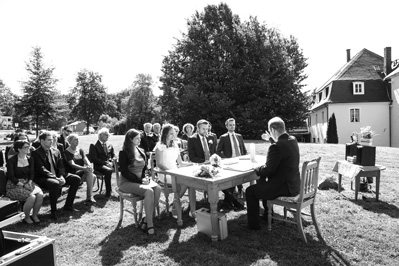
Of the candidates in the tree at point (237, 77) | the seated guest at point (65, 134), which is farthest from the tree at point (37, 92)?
the seated guest at point (65, 134)

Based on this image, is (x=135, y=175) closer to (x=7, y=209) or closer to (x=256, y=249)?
(x=256, y=249)

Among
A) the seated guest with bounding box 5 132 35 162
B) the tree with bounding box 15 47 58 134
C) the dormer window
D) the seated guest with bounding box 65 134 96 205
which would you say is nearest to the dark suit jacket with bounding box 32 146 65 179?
the seated guest with bounding box 65 134 96 205

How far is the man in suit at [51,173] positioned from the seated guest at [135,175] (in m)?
1.66

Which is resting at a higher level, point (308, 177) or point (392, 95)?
point (392, 95)

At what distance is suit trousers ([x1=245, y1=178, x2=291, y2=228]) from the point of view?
4762mm

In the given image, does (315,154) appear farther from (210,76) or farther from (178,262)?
(210,76)

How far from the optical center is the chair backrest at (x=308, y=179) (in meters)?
4.59

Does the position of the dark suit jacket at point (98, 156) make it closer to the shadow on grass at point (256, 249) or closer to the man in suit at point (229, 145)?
the man in suit at point (229, 145)

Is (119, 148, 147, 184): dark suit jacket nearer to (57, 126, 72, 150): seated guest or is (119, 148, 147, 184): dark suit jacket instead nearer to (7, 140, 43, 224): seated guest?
(7, 140, 43, 224): seated guest

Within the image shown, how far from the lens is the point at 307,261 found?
396 cm

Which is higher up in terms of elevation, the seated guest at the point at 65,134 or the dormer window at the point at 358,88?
the dormer window at the point at 358,88

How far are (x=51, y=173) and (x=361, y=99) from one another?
30.7 metres

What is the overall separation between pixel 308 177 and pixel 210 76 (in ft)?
64.6

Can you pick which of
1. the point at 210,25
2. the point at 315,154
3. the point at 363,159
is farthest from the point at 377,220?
the point at 210,25
